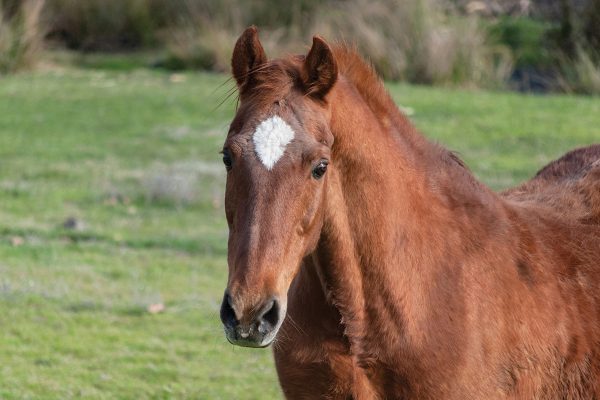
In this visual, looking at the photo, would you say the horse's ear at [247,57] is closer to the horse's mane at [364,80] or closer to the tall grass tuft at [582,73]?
the horse's mane at [364,80]

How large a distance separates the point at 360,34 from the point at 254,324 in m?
14.3

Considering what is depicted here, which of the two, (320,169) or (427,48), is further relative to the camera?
(427,48)

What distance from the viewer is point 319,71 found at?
392 centimetres

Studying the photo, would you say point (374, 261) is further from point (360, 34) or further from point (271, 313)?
point (360, 34)

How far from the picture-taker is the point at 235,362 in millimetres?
7387

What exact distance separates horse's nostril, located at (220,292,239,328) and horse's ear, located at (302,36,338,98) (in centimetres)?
79

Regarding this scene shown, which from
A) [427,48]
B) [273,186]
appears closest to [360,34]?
[427,48]

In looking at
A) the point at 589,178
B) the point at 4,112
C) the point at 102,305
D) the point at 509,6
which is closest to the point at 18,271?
the point at 102,305

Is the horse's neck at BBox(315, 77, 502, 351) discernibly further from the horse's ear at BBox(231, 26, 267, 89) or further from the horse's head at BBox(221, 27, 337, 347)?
the horse's ear at BBox(231, 26, 267, 89)

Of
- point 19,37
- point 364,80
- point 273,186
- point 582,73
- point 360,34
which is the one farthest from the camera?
point 19,37

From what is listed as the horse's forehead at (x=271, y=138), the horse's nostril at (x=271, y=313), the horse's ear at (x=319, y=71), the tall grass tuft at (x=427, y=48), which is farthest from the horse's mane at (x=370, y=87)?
the tall grass tuft at (x=427, y=48)

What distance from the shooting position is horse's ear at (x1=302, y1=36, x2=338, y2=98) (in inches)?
154

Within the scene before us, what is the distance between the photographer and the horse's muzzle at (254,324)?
354 cm

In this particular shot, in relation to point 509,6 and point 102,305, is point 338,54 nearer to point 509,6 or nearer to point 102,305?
point 102,305
